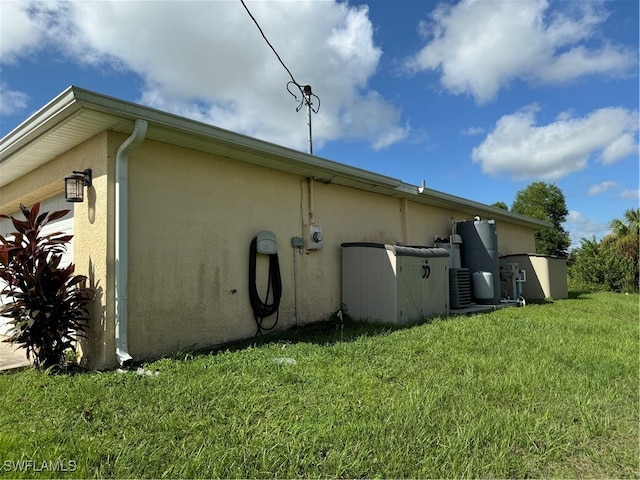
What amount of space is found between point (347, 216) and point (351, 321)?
2055 mm

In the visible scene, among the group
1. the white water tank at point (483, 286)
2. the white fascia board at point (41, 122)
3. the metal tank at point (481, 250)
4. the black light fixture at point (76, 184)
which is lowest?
the white water tank at point (483, 286)

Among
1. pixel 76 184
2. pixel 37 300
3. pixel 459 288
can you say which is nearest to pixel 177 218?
pixel 76 184

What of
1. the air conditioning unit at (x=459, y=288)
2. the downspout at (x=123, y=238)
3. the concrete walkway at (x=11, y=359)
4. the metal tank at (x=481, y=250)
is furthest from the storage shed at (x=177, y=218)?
the metal tank at (x=481, y=250)

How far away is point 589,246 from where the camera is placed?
664 inches

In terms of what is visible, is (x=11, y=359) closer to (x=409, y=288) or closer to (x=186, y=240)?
(x=186, y=240)

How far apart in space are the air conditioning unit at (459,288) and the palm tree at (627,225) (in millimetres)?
16920

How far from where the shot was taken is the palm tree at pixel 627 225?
20.6 metres

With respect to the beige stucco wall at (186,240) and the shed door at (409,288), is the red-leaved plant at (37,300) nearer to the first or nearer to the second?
the beige stucco wall at (186,240)

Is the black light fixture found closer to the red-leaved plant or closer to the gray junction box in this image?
the red-leaved plant

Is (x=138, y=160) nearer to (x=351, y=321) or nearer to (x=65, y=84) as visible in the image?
(x=65, y=84)

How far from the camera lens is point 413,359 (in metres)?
4.07

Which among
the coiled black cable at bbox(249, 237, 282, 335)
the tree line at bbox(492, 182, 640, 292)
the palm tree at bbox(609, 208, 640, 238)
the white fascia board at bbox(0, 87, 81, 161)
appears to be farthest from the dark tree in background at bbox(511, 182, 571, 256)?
the white fascia board at bbox(0, 87, 81, 161)

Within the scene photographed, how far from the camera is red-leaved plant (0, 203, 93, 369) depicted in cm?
387

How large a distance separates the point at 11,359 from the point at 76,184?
2.23 metres
